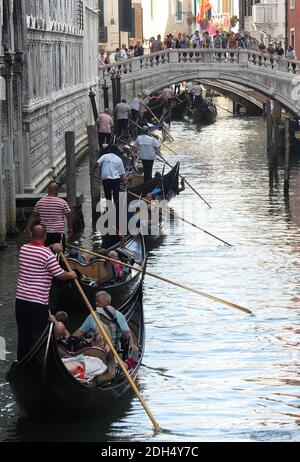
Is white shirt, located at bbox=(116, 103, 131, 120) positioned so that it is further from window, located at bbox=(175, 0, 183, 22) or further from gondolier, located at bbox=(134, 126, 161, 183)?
window, located at bbox=(175, 0, 183, 22)

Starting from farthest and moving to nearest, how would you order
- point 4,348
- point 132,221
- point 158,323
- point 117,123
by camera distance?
point 117,123 < point 132,221 < point 158,323 < point 4,348

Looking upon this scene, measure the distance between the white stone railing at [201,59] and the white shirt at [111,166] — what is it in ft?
35.3

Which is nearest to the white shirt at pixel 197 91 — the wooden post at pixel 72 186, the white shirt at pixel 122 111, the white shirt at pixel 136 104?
the white shirt at pixel 136 104

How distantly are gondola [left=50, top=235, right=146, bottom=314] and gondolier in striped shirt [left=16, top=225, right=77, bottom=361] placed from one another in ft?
5.99

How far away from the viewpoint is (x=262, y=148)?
21.6 metres

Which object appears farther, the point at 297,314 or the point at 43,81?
the point at 43,81

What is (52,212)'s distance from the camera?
973 cm

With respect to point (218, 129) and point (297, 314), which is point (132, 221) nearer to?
point (297, 314)

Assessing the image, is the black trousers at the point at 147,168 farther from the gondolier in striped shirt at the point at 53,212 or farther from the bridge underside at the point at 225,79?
Answer: the bridge underside at the point at 225,79

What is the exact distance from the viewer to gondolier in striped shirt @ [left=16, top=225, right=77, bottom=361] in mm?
6875

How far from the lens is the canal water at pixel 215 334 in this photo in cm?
707

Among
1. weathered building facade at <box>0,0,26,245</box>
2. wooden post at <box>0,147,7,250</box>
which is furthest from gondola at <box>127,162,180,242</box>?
wooden post at <box>0,147,7,250</box>

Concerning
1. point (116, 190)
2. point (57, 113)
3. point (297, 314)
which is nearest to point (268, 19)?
point (57, 113)
